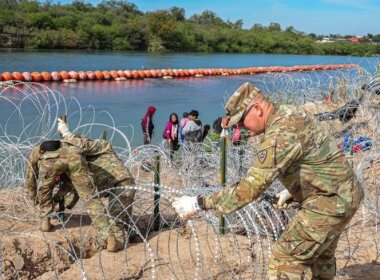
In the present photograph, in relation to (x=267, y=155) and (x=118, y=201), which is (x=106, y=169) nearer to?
(x=118, y=201)

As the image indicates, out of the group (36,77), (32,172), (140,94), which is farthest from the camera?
(36,77)

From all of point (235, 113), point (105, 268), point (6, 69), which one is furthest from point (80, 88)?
point (235, 113)

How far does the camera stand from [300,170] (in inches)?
116

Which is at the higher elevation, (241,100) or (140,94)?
(241,100)

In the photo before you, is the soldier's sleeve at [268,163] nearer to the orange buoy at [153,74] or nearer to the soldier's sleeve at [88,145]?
the soldier's sleeve at [88,145]

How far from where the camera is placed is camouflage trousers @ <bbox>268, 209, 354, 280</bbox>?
9.87ft

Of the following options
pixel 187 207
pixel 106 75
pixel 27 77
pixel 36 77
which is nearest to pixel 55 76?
pixel 36 77

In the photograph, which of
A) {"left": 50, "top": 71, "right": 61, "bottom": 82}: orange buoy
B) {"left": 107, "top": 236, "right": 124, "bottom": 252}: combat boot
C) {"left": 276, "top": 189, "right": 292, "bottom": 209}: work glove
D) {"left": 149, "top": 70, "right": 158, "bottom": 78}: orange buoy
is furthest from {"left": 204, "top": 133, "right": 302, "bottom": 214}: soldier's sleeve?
{"left": 149, "top": 70, "right": 158, "bottom": 78}: orange buoy

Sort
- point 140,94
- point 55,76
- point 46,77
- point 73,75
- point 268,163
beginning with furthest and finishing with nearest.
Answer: point 73,75 < point 55,76 < point 46,77 < point 140,94 < point 268,163

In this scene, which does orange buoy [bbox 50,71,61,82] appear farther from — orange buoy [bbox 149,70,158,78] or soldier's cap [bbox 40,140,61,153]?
soldier's cap [bbox 40,140,61,153]

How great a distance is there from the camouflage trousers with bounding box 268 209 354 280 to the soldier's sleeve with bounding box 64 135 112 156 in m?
2.73

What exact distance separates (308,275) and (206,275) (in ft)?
3.12

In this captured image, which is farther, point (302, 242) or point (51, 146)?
point (51, 146)

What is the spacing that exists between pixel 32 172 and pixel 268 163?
3409 mm
